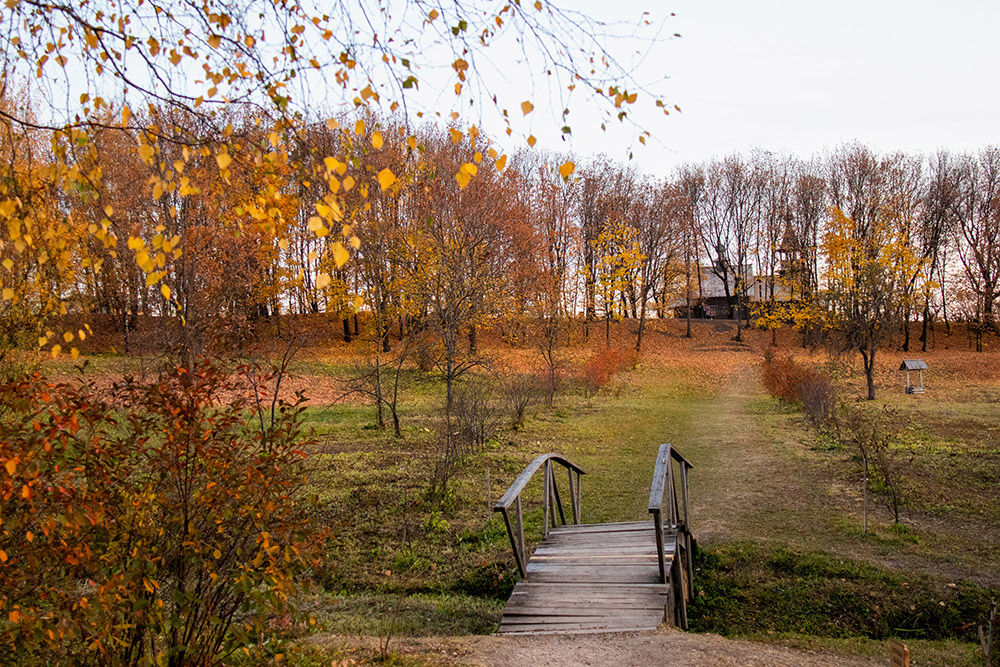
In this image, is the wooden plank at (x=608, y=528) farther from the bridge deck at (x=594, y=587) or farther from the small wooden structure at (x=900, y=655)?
the small wooden structure at (x=900, y=655)

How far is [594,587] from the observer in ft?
19.0

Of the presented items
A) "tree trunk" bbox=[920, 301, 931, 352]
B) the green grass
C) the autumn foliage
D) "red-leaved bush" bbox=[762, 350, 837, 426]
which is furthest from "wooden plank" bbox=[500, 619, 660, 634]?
"tree trunk" bbox=[920, 301, 931, 352]

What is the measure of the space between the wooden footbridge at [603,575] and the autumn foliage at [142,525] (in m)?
2.50

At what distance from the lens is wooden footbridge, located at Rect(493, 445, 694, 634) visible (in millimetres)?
5312

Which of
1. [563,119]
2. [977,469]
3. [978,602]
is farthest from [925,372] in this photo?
[563,119]

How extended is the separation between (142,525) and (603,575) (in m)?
3.99

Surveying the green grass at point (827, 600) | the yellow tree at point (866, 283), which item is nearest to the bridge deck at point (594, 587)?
the green grass at point (827, 600)

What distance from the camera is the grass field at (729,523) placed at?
6328mm

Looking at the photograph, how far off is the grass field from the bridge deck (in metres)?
0.60

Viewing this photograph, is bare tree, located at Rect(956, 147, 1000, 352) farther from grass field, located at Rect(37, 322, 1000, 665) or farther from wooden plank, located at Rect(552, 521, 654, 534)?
wooden plank, located at Rect(552, 521, 654, 534)

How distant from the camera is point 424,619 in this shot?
19.7 feet

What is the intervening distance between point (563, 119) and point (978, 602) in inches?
253

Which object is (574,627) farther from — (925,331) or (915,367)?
(925,331)

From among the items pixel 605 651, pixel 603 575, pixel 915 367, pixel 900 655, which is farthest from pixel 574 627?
pixel 915 367
